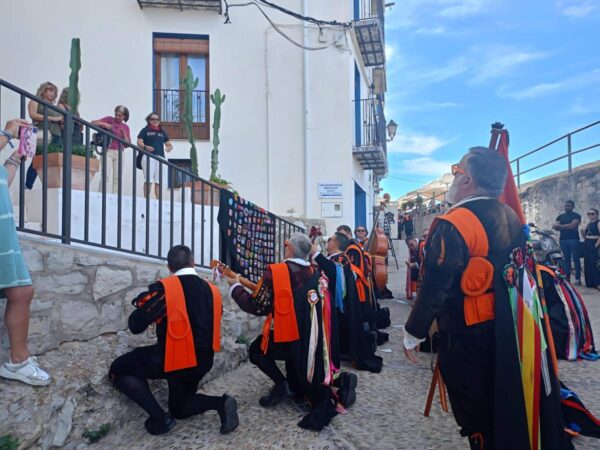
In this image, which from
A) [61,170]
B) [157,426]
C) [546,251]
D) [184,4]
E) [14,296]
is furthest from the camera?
[184,4]

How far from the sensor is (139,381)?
3.12 m

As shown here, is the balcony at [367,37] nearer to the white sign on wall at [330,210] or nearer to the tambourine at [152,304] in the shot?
the white sign on wall at [330,210]

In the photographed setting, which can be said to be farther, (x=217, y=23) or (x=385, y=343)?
(x=217, y=23)

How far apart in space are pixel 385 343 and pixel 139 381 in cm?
368

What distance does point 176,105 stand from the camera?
34.5 ft

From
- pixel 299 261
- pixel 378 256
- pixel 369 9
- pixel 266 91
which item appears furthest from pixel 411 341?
pixel 369 9

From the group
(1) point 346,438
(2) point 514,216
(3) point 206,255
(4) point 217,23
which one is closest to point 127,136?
(3) point 206,255

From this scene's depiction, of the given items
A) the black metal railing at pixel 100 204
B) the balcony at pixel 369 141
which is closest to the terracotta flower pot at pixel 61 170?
the black metal railing at pixel 100 204

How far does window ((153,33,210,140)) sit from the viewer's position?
1034 centimetres

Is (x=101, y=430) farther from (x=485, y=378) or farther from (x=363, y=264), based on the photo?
(x=363, y=264)

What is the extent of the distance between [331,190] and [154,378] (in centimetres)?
748

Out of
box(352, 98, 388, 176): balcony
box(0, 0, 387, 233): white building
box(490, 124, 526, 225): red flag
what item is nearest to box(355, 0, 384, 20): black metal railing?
box(0, 0, 387, 233): white building

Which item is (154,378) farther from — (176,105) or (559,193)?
(559,193)

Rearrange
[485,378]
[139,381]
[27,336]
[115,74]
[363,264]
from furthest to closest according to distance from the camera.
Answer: [115,74] → [363,264] → [139,381] → [27,336] → [485,378]
